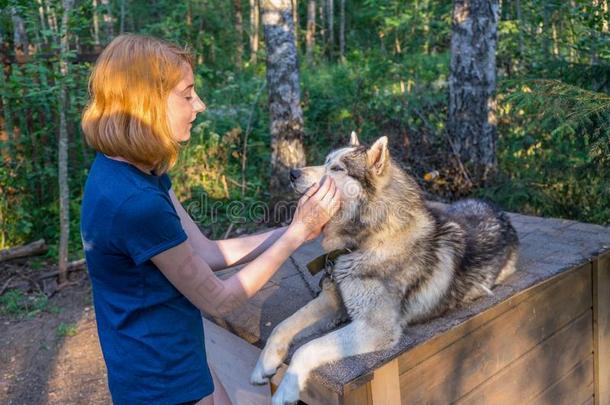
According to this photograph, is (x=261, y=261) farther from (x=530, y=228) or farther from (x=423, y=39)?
(x=423, y=39)

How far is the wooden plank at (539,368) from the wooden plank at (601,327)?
54 mm

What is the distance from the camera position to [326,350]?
179cm

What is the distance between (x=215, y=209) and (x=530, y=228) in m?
3.54

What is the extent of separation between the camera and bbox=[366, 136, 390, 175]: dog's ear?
6.81ft

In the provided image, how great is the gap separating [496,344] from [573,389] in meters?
0.79

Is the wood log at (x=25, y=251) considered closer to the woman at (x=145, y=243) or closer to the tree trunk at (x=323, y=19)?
the woman at (x=145, y=243)

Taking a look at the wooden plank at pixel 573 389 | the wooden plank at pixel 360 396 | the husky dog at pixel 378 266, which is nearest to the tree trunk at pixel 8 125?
the husky dog at pixel 378 266

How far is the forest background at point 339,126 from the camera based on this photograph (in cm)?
340

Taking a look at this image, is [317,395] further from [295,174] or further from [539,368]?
[539,368]

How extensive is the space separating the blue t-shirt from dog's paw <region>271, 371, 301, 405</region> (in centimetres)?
26

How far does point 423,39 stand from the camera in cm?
1608

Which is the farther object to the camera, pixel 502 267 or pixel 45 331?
pixel 45 331

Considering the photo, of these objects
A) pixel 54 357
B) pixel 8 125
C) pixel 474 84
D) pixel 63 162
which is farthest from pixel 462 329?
pixel 8 125

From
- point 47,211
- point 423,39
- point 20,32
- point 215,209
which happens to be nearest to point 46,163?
point 47,211
